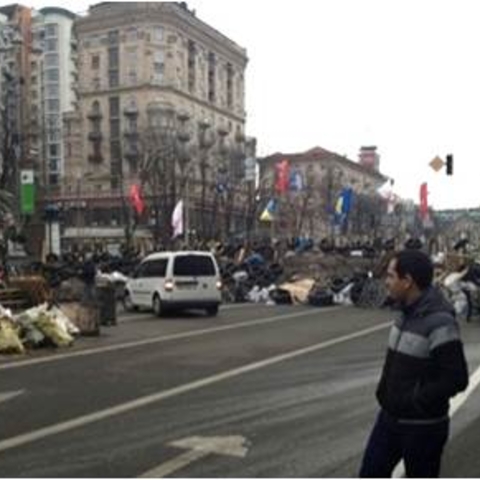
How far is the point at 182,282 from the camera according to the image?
27672 mm

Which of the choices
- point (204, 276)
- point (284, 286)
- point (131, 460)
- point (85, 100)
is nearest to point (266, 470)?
point (131, 460)

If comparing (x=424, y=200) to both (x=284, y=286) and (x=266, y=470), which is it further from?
(x=266, y=470)

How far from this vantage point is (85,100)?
118 m

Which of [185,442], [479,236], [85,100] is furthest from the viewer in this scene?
[479,236]

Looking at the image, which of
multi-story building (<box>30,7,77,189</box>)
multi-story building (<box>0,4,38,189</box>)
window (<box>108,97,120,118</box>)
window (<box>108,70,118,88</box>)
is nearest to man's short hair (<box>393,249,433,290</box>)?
multi-story building (<box>0,4,38,189</box>)

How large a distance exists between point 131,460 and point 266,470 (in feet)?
3.81

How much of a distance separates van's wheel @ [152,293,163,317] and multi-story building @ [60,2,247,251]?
5428 centimetres

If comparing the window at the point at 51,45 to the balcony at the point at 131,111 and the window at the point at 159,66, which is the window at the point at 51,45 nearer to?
the balcony at the point at 131,111

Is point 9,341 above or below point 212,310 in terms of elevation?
above

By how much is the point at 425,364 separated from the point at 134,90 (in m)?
107

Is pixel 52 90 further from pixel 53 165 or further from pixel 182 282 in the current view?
pixel 182 282

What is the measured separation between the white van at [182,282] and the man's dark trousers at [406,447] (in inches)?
883

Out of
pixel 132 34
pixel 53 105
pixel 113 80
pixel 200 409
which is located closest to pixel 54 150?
pixel 53 105

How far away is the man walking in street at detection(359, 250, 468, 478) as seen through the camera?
4902 millimetres
